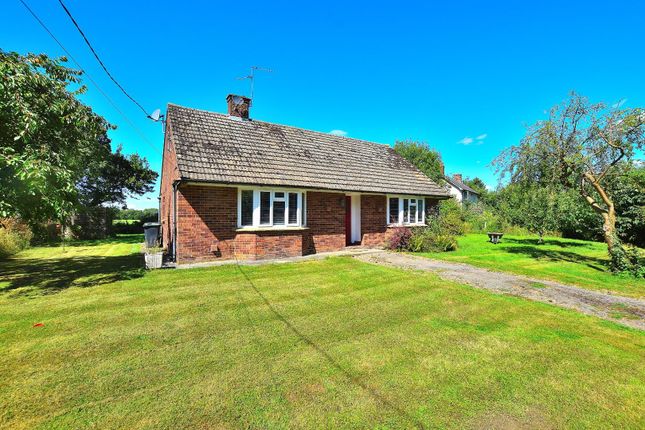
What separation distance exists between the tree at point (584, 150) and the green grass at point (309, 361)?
24.6ft

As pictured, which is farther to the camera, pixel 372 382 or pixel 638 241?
pixel 638 241

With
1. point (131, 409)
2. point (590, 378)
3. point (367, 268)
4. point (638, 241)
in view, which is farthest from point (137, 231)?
point (638, 241)

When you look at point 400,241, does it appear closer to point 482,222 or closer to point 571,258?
point 571,258

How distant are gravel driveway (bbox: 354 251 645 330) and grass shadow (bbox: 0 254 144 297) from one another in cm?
871

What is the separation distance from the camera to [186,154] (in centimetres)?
1151

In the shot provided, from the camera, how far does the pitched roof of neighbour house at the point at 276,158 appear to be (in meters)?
11.8

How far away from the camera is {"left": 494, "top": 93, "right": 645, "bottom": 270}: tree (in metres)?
10.7

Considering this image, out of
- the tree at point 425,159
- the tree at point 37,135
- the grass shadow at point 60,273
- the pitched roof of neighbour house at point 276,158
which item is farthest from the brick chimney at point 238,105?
the tree at point 425,159

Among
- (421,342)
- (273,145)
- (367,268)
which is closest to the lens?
(421,342)

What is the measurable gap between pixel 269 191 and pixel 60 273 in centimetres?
730

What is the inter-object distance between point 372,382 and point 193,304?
174 inches

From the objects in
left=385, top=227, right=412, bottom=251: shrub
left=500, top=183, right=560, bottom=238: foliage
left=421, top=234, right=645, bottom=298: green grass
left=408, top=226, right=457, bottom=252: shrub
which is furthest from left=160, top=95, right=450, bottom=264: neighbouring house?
left=500, top=183, right=560, bottom=238: foliage

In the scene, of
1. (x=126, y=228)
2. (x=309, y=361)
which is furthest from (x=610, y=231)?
(x=126, y=228)

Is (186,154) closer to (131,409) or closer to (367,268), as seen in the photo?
(367,268)
